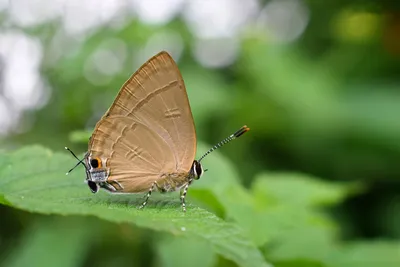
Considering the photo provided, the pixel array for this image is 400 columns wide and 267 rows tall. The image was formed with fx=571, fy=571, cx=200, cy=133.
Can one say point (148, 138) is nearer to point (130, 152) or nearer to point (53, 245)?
point (130, 152)

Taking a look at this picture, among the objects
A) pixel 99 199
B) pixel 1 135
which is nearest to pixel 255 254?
pixel 99 199

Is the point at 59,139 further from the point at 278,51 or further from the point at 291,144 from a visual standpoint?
the point at 278,51

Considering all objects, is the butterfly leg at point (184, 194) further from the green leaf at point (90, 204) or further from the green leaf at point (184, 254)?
the green leaf at point (184, 254)

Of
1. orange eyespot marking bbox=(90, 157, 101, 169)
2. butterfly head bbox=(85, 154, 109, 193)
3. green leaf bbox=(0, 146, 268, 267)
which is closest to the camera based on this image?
green leaf bbox=(0, 146, 268, 267)

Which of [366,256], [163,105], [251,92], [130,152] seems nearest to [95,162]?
[130,152]

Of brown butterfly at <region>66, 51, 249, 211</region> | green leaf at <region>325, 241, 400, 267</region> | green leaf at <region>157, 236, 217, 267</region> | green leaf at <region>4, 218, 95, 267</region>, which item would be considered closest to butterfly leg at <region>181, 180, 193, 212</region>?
brown butterfly at <region>66, 51, 249, 211</region>

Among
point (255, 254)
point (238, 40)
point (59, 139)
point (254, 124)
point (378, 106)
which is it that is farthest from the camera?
point (238, 40)

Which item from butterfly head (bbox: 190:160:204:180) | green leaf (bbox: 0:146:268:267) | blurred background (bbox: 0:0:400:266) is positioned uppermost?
blurred background (bbox: 0:0:400:266)

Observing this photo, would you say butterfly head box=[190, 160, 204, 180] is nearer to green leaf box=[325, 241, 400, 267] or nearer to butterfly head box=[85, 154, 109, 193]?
butterfly head box=[85, 154, 109, 193]
